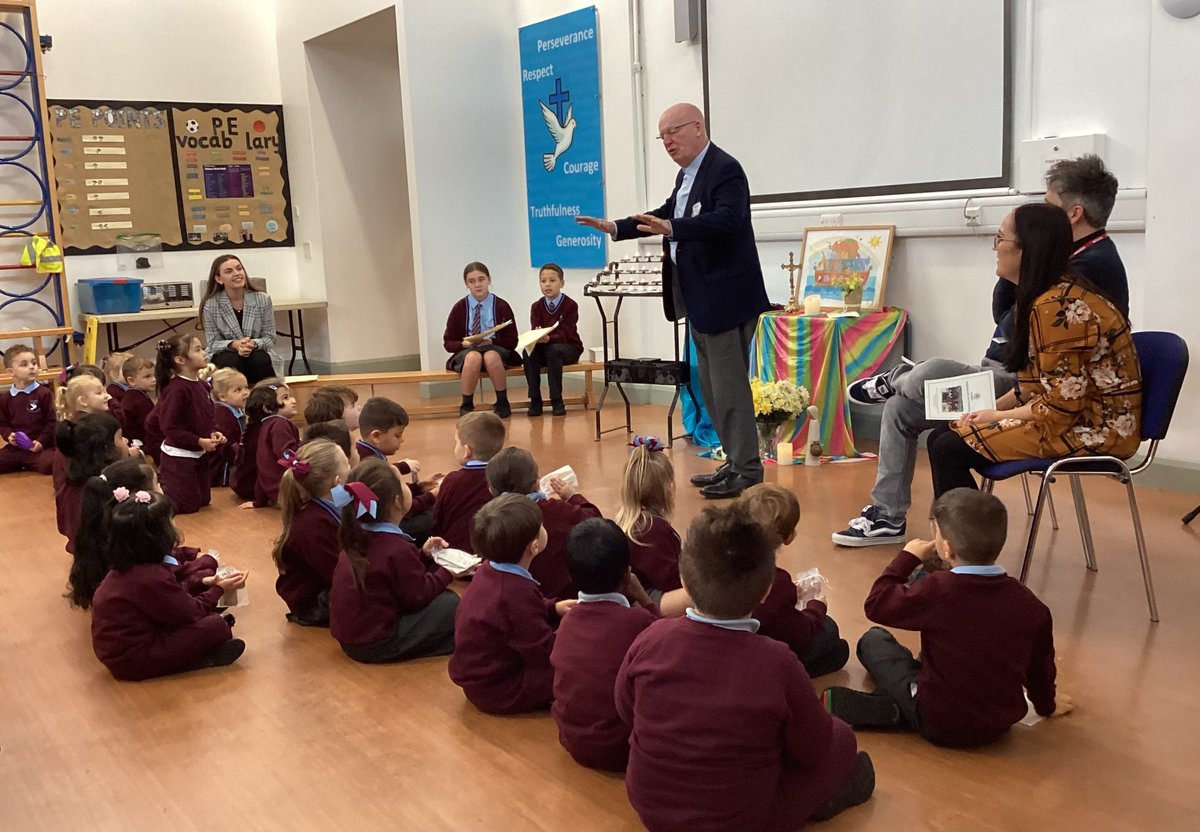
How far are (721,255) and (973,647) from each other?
2.56 meters

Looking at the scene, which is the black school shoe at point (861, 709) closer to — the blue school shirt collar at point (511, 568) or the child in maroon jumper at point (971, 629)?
the child in maroon jumper at point (971, 629)

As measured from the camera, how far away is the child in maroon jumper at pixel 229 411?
5.58 meters

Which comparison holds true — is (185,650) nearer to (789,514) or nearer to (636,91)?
(789,514)

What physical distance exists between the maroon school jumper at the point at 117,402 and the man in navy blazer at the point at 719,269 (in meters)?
2.72

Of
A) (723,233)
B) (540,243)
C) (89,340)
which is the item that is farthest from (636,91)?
(89,340)

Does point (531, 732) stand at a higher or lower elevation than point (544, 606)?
lower

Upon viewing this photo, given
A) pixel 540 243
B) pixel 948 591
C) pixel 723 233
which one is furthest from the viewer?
pixel 540 243

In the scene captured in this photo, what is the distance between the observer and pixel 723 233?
4598mm

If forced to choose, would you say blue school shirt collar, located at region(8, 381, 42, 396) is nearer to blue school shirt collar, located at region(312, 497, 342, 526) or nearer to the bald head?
blue school shirt collar, located at region(312, 497, 342, 526)

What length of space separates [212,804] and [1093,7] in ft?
15.0

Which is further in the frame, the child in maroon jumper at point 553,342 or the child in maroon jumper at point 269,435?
the child in maroon jumper at point 553,342

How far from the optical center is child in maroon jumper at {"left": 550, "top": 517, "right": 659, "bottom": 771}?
2.41 m

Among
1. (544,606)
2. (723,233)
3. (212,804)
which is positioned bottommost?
(212,804)

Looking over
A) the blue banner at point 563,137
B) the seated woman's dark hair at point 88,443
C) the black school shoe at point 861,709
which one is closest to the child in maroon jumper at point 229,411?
the seated woman's dark hair at point 88,443
